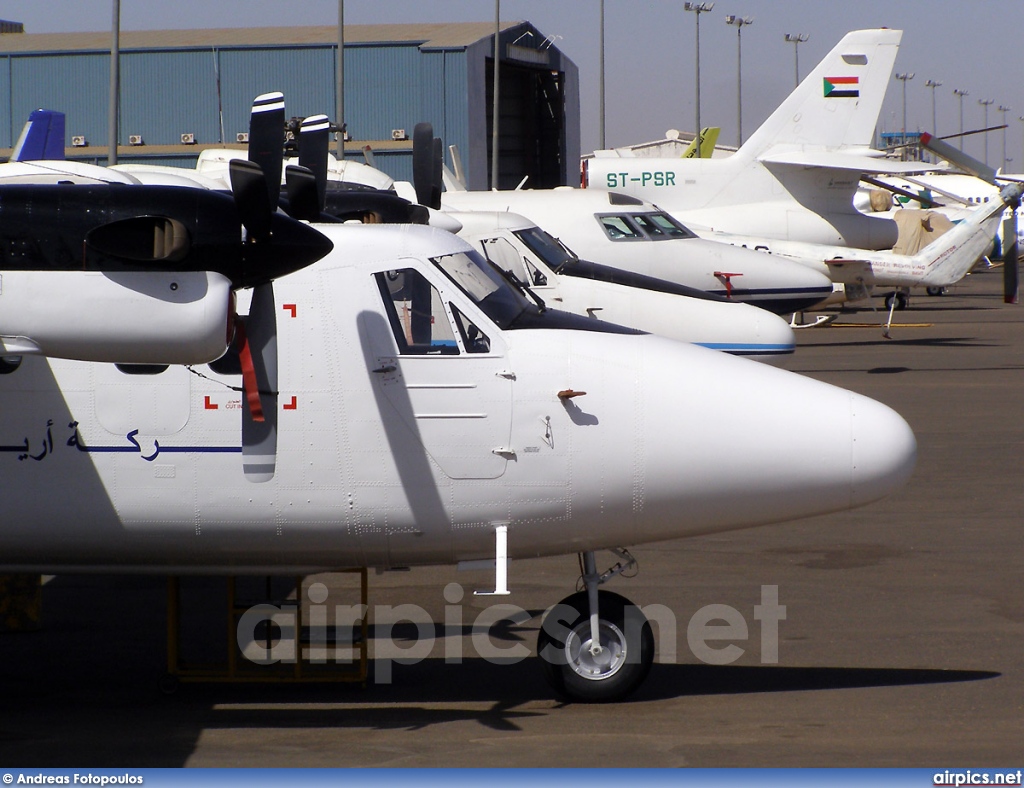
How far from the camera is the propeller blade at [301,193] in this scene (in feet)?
22.7

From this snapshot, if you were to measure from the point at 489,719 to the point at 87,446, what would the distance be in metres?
2.57

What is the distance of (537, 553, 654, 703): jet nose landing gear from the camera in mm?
6875

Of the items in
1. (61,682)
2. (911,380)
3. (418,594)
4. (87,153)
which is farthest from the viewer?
(87,153)

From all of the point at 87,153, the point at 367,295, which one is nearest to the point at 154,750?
the point at 367,295

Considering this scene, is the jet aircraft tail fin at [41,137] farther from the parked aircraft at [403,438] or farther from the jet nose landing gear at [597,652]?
the jet nose landing gear at [597,652]

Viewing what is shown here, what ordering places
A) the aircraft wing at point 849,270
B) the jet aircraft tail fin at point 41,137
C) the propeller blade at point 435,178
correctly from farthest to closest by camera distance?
the aircraft wing at point 849,270
the jet aircraft tail fin at point 41,137
the propeller blade at point 435,178

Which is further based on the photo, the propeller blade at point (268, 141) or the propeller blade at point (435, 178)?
the propeller blade at point (435, 178)

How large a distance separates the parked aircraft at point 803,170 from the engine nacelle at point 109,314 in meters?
24.6

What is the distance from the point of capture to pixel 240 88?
154 ft

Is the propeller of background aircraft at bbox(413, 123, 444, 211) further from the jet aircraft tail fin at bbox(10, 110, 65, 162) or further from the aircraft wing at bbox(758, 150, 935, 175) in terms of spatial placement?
the aircraft wing at bbox(758, 150, 935, 175)

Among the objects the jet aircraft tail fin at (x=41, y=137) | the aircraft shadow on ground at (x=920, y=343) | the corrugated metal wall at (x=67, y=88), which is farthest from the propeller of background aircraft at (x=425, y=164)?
the corrugated metal wall at (x=67, y=88)

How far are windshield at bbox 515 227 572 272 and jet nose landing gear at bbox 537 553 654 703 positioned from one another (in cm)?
908

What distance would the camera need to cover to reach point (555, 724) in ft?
21.6

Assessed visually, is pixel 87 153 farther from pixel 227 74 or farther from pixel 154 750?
pixel 154 750
